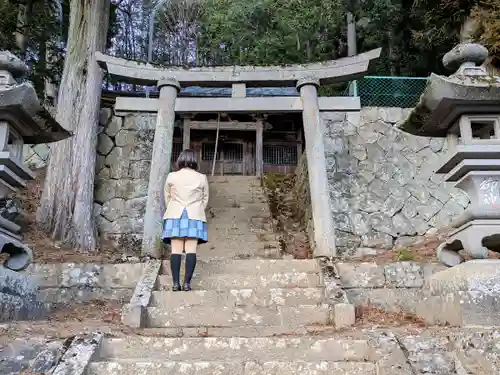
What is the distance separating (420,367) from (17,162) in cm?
405

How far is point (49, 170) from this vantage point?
30.0ft

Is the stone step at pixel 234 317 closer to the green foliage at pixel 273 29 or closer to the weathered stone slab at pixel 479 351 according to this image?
the weathered stone slab at pixel 479 351

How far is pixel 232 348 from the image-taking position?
350 centimetres

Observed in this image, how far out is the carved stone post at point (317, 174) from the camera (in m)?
7.04

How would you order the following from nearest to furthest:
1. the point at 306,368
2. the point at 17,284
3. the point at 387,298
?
the point at 306,368 → the point at 17,284 → the point at 387,298

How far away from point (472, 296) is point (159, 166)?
17.4 feet

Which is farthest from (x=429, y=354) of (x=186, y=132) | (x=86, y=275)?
(x=186, y=132)

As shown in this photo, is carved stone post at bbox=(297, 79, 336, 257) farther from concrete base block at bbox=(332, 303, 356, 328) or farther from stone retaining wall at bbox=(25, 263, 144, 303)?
stone retaining wall at bbox=(25, 263, 144, 303)

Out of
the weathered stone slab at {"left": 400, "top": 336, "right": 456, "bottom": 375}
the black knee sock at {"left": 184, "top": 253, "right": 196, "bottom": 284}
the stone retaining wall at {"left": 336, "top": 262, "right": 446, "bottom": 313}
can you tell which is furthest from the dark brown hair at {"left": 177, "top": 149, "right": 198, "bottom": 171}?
the weathered stone slab at {"left": 400, "top": 336, "right": 456, "bottom": 375}

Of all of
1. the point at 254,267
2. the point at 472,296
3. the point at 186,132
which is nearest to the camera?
the point at 472,296

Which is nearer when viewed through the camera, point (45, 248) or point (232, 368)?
point (232, 368)

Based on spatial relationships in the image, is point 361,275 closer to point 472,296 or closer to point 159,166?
point 472,296

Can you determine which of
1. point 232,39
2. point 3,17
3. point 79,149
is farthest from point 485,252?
point 232,39

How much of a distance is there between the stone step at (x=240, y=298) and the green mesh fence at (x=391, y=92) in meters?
7.99
